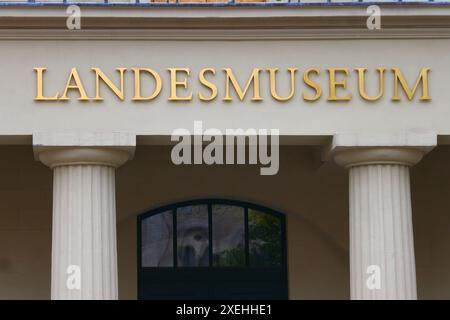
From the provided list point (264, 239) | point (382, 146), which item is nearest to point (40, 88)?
point (382, 146)

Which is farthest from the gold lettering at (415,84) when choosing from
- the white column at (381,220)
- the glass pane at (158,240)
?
the glass pane at (158,240)

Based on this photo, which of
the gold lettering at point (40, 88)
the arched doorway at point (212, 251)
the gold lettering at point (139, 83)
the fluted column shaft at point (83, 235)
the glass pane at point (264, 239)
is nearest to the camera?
the fluted column shaft at point (83, 235)

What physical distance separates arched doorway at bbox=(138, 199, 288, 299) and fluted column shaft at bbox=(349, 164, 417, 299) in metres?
4.20

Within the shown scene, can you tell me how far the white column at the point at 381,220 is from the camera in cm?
1877

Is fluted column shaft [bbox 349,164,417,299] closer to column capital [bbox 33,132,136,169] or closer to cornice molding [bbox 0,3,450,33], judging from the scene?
cornice molding [bbox 0,3,450,33]

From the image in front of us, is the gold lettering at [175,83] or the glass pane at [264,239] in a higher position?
the gold lettering at [175,83]

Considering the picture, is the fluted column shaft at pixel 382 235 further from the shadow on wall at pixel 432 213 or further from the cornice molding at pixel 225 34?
the shadow on wall at pixel 432 213

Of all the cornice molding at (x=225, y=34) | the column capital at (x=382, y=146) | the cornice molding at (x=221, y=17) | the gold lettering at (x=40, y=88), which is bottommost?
the column capital at (x=382, y=146)

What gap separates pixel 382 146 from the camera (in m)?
18.8

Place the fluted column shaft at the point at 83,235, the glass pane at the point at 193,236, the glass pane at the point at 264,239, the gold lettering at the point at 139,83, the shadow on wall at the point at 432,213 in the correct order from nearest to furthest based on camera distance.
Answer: the fluted column shaft at the point at 83,235 < the gold lettering at the point at 139,83 < the shadow on wall at the point at 432,213 < the glass pane at the point at 193,236 < the glass pane at the point at 264,239

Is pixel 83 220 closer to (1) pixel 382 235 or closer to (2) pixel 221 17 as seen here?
Answer: (2) pixel 221 17

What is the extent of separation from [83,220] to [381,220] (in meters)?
4.85

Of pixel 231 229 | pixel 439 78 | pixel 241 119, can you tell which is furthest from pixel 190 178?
pixel 439 78

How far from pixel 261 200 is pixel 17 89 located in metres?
6.31
